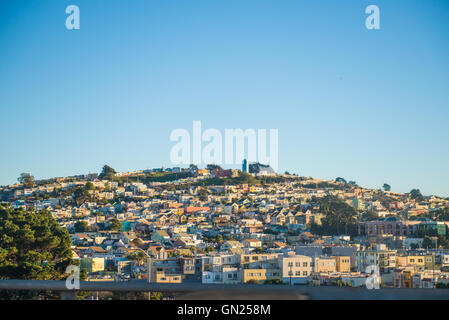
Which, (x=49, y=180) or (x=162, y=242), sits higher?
(x=49, y=180)

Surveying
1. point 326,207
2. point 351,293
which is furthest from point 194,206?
point 351,293

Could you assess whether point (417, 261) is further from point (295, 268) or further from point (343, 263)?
point (295, 268)

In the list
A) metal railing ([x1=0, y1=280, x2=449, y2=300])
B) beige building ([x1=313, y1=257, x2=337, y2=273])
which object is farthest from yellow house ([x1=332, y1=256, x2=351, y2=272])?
metal railing ([x1=0, y1=280, x2=449, y2=300])

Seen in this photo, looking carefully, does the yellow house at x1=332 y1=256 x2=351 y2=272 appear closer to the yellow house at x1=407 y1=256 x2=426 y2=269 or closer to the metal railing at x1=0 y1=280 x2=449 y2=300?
the yellow house at x1=407 y1=256 x2=426 y2=269

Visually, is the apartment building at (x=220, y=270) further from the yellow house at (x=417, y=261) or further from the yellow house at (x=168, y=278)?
the yellow house at (x=417, y=261)

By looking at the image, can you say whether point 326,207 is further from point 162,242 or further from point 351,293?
point 351,293

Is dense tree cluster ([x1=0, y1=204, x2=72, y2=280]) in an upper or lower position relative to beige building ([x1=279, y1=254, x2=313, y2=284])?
upper

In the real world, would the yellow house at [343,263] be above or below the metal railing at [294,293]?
below

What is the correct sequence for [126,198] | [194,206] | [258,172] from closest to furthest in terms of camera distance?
[194,206] < [126,198] < [258,172]

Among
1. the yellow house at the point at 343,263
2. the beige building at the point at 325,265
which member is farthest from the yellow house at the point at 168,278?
the yellow house at the point at 343,263

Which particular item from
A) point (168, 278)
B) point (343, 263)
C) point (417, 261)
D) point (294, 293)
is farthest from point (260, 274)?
point (294, 293)
